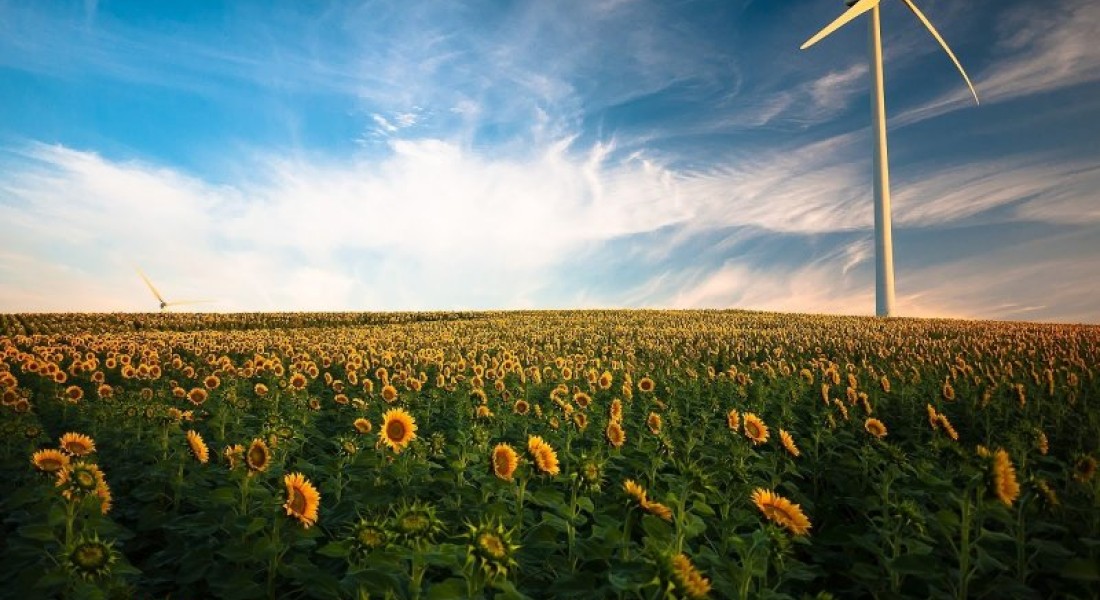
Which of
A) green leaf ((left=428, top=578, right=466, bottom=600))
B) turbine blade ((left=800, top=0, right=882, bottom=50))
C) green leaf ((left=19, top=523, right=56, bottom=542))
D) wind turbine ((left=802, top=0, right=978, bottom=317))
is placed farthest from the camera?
wind turbine ((left=802, top=0, right=978, bottom=317))

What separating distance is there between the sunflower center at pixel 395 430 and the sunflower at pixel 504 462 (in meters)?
1.46

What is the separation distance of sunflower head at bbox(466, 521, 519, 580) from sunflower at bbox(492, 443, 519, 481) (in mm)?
1530

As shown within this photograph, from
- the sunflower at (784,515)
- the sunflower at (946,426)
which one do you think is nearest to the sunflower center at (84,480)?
the sunflower at (784,515)

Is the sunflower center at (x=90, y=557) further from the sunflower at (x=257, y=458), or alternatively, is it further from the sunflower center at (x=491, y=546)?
the sunflower center at (x=491, y=546)

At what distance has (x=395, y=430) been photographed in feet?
19.1

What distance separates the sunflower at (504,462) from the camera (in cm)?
458

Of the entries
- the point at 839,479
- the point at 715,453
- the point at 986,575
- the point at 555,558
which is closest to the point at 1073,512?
the point at 986,575

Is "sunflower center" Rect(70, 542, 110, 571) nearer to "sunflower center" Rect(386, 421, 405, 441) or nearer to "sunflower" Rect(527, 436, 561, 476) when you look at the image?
"sunflower center" Rect(386, 421, 405, 441)

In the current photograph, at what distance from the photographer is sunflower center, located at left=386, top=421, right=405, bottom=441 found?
227 inches

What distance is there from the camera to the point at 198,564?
470 cm

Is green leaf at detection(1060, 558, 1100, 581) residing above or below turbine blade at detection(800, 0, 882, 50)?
below

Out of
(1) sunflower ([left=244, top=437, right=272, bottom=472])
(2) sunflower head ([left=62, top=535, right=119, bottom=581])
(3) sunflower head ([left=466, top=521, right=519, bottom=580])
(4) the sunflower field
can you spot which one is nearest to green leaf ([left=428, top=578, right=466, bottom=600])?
(4) the sunflower field

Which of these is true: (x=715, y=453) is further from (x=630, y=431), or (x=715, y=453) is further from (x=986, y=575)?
(x=986, y=575)

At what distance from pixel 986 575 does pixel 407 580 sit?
3.93 m
